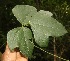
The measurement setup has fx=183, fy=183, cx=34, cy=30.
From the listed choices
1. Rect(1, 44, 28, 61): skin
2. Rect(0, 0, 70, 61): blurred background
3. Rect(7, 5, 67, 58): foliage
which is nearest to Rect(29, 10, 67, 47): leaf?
Rect(7, 5, 67, 58): foliage

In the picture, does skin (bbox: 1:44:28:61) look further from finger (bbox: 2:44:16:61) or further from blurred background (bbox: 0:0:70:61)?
blurred background (bbox: 0:0:70:61)

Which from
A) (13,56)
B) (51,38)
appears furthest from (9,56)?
(51,38)

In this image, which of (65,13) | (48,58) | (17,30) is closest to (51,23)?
(17,30)

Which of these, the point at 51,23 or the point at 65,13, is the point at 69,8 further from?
the point at 51,23

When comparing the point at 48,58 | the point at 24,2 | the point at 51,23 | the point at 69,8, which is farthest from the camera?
the point at 69,8

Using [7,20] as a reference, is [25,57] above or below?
below

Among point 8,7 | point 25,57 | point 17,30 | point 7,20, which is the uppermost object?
point 8,7

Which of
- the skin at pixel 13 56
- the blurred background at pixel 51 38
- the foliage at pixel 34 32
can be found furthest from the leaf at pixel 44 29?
the blurred background at pixel 51 38
